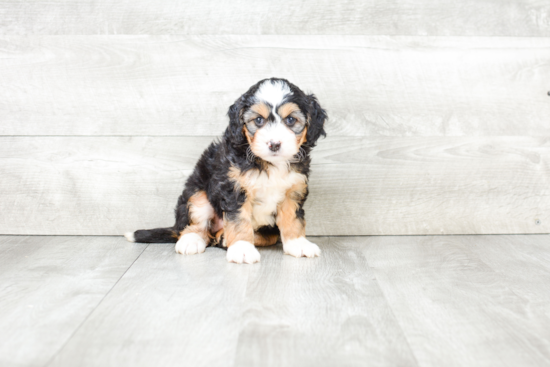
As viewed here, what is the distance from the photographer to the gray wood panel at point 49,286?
1.65 metres

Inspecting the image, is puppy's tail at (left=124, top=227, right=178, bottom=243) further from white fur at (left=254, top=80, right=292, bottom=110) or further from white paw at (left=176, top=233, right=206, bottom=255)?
white fur at (left=254, top=80, right=292, bottom=110)

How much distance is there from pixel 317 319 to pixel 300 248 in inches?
34.4

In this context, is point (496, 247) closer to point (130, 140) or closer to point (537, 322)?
point (537, 322)

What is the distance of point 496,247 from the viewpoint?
2.95 meters

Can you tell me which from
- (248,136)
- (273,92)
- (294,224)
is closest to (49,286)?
(248,136)

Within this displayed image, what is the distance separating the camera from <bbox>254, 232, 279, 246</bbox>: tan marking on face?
2.93 meters

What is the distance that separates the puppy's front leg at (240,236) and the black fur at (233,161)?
0.08 ft

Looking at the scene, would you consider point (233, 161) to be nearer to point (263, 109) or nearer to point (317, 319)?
point (263, 109)

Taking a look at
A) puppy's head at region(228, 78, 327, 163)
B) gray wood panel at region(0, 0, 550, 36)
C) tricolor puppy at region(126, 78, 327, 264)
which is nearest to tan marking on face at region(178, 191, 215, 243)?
tricolor puppy at region(126, 78, 327, 264)

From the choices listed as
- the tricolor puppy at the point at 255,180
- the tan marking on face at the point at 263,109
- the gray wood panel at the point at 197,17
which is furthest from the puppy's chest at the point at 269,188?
the gray wood panel at the point at 197,17

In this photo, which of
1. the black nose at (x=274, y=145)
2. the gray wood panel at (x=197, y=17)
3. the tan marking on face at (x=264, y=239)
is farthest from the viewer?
the gray wood panel at (x=197, y=17)

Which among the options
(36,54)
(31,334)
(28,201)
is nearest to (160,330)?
(31,334)

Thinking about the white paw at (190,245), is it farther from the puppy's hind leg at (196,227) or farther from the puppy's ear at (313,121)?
the puppy's ear at (313,121)

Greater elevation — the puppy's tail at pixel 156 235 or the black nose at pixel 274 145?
the black nose at pixel 274 145
